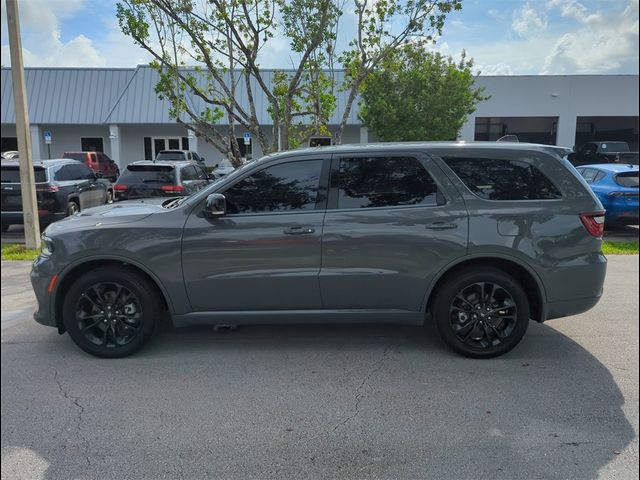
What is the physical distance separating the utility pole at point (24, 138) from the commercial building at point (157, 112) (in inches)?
16.0

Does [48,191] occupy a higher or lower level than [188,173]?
lower

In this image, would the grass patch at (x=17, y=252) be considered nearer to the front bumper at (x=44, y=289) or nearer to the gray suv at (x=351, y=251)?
the front bumper at (x=44, y=289)

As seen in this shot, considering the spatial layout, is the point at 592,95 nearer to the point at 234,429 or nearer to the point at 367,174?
the point at 367,174

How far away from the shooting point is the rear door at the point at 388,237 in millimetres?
4031

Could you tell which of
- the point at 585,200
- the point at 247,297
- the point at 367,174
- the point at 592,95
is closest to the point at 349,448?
the point at 247,297

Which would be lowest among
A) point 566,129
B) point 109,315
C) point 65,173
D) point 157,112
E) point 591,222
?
point 109,315

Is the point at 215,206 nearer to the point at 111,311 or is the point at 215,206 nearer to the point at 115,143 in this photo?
the point at 111,311

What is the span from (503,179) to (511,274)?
824 millimetres

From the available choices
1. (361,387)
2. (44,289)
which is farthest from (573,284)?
(44,289)

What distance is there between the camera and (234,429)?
313 cm

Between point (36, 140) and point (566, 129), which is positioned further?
point (566, 129)

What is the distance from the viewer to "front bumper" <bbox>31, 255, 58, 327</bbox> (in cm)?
411

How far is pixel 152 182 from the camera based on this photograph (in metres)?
10.5

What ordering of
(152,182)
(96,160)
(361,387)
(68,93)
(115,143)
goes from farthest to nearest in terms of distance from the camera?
(96,160)
(115,143)
(68,93)
(152,182)
(361,387)
